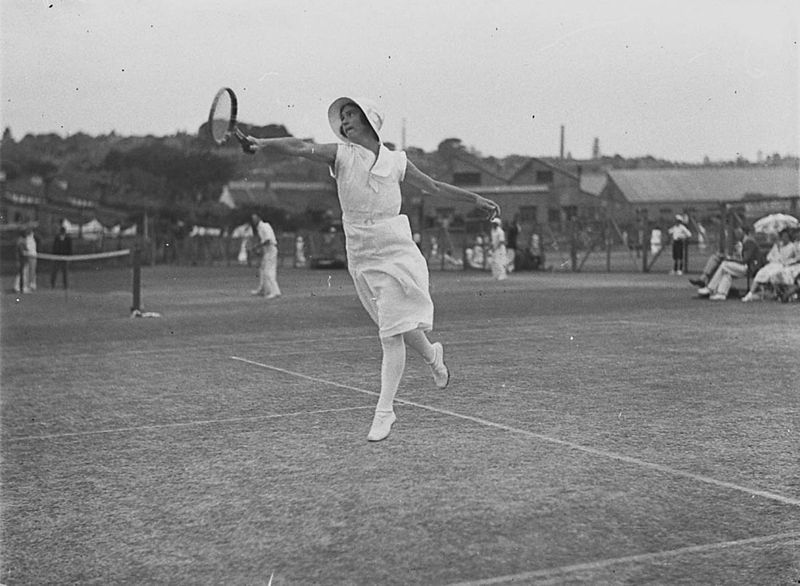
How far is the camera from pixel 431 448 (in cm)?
676

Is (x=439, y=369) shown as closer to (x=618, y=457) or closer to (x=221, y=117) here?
(x=618, y=457)

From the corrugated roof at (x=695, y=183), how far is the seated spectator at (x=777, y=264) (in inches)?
2901

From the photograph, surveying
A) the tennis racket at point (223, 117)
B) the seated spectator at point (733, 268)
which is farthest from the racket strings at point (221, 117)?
the seated spectator at point (733, 268)

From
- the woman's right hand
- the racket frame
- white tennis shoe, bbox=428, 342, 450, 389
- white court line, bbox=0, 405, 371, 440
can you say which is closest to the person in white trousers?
white court line, bbox=0, 405, 371, 440

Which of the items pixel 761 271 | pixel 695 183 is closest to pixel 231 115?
pixel 761 271

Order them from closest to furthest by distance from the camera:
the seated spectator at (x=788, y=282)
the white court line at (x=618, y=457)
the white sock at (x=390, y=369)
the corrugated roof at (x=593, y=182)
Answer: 1. the white court line at (x=618, y=457)
2. the white sock at (x=390, y=369)
3. the seated spectator at (x=788, y=282)
4. the corrugated roof at (x=593, y=182)

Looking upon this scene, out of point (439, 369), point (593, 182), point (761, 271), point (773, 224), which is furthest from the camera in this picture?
point (593, 182)

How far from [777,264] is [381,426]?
47.4 feet

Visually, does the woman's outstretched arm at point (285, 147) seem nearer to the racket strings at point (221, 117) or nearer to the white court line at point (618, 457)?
the racket strings at point (221, 117)

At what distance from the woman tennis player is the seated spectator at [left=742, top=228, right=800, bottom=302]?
45.3 ft

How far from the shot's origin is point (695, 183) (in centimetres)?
9500

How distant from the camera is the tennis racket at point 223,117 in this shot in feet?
22.4

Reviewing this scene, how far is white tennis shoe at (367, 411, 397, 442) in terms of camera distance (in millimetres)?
7020

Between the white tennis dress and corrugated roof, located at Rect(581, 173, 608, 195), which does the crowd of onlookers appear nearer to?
the white tennis dress
